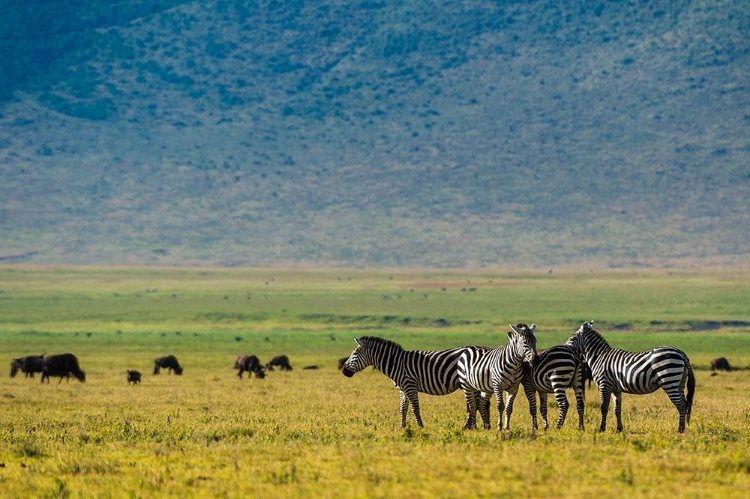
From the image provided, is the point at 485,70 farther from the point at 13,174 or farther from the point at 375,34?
the point at 13,174

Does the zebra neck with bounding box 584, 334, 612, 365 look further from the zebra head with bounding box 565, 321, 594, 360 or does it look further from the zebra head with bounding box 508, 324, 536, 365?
the zebra head with bounding box 508, 324, 536, 365

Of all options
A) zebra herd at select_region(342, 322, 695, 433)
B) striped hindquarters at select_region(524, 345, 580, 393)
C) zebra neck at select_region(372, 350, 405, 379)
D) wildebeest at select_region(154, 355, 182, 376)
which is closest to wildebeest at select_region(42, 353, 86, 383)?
wildebeest at select_region(154, 355, 182, 376)

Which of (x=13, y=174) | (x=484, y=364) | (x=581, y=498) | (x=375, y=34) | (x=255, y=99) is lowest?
(x=581, y=498)

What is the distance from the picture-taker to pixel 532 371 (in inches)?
763

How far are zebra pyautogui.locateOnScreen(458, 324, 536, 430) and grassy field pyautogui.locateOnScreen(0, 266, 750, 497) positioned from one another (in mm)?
471

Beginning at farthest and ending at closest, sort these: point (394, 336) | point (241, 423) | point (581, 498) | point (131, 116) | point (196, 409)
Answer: point (131, 116) < point (394, 336) < point (196, 409) < point (241, 423) < point (581, 498)

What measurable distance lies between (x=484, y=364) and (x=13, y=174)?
132 meters

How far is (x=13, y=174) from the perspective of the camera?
145000mm

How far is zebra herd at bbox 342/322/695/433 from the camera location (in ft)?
61.5

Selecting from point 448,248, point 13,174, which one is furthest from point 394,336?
point 13,174

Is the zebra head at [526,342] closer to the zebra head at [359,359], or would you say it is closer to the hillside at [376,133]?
the zebra head at [359,359]

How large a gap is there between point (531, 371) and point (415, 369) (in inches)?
77.0

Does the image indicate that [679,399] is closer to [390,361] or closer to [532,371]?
[532,371]

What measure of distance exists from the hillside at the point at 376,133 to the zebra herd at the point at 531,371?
97531mm
